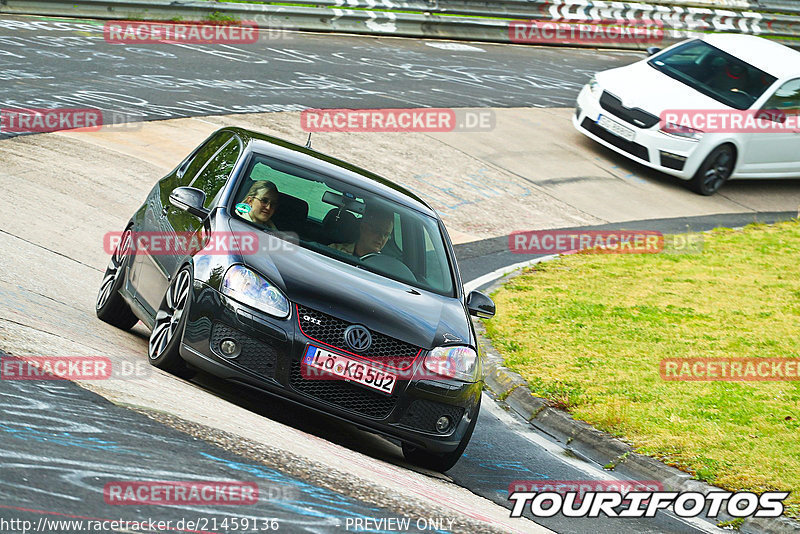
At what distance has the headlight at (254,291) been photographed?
6.29 meters

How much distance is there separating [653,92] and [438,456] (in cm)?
1191

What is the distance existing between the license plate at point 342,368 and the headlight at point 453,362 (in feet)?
1.10

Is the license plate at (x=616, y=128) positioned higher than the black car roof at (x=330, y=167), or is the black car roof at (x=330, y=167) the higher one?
the black car roof at (x=330, y=167)

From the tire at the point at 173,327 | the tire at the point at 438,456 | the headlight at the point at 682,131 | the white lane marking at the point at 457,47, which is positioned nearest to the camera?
the tire at the point at 173,327

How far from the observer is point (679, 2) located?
94.6ft

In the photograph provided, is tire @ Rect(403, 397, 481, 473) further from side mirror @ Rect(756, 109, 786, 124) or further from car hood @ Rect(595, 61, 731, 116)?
side mirror @ Rect(756, 109, 786, 124)

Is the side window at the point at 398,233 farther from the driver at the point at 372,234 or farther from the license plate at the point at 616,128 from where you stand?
the license plate at the point at 616,128

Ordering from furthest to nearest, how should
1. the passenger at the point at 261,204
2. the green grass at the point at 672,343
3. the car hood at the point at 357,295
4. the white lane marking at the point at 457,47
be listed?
the white lane marking at the point at 457,47, the green grass at the point at 672,343, the passenger at the point at 261,204, the car hood at the point at 357,295

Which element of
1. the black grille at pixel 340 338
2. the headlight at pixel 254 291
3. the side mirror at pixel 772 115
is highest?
the headlight at pixel 254 291

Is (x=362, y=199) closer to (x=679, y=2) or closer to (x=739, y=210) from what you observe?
(x=739, y=210)

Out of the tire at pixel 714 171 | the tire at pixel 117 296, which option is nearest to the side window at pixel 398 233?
the tire at pixel 117 296

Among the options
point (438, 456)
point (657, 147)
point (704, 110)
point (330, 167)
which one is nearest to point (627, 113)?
point (657, 147)

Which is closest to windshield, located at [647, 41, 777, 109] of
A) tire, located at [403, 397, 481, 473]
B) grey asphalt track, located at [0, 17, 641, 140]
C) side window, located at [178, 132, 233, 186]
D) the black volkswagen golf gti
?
grey asphalt track, located at [0, 17, 641, 140]

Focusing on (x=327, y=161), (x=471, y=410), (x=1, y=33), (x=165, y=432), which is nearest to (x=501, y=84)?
(x=1, y=33)
